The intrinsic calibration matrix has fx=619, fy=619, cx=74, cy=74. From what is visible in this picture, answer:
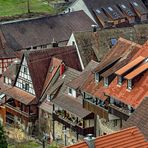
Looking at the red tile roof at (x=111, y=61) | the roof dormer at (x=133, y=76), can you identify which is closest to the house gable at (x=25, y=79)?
the red tile roof at (x=111, y=61)

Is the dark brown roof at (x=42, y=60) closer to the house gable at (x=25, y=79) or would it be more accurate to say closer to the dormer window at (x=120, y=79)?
the house gable at (x=25, y=79)

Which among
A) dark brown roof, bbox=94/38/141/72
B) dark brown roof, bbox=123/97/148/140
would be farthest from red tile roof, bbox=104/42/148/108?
dark brown roof, bbox=123/97/148/140

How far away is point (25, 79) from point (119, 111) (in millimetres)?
17869

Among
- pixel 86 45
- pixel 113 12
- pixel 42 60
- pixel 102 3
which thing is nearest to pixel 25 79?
pixel 42 60

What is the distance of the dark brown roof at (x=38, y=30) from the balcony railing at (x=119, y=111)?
35.7 m

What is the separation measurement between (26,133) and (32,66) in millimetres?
7177

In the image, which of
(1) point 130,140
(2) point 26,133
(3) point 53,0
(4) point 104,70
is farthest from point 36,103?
(3) point 53,0

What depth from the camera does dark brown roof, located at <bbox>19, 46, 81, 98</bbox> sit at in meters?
66.1

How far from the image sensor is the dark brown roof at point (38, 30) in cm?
8794

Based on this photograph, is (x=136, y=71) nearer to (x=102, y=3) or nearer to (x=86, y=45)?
(x=86, y=45)

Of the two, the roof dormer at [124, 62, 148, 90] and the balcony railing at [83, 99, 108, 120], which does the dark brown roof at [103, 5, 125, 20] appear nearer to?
the balcony railing at [83, 99, 108, 120]

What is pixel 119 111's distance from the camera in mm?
51875

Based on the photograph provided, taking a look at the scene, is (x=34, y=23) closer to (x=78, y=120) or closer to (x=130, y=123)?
(x=78, y=120)

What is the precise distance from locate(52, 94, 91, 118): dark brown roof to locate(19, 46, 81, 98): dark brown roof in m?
4.58
